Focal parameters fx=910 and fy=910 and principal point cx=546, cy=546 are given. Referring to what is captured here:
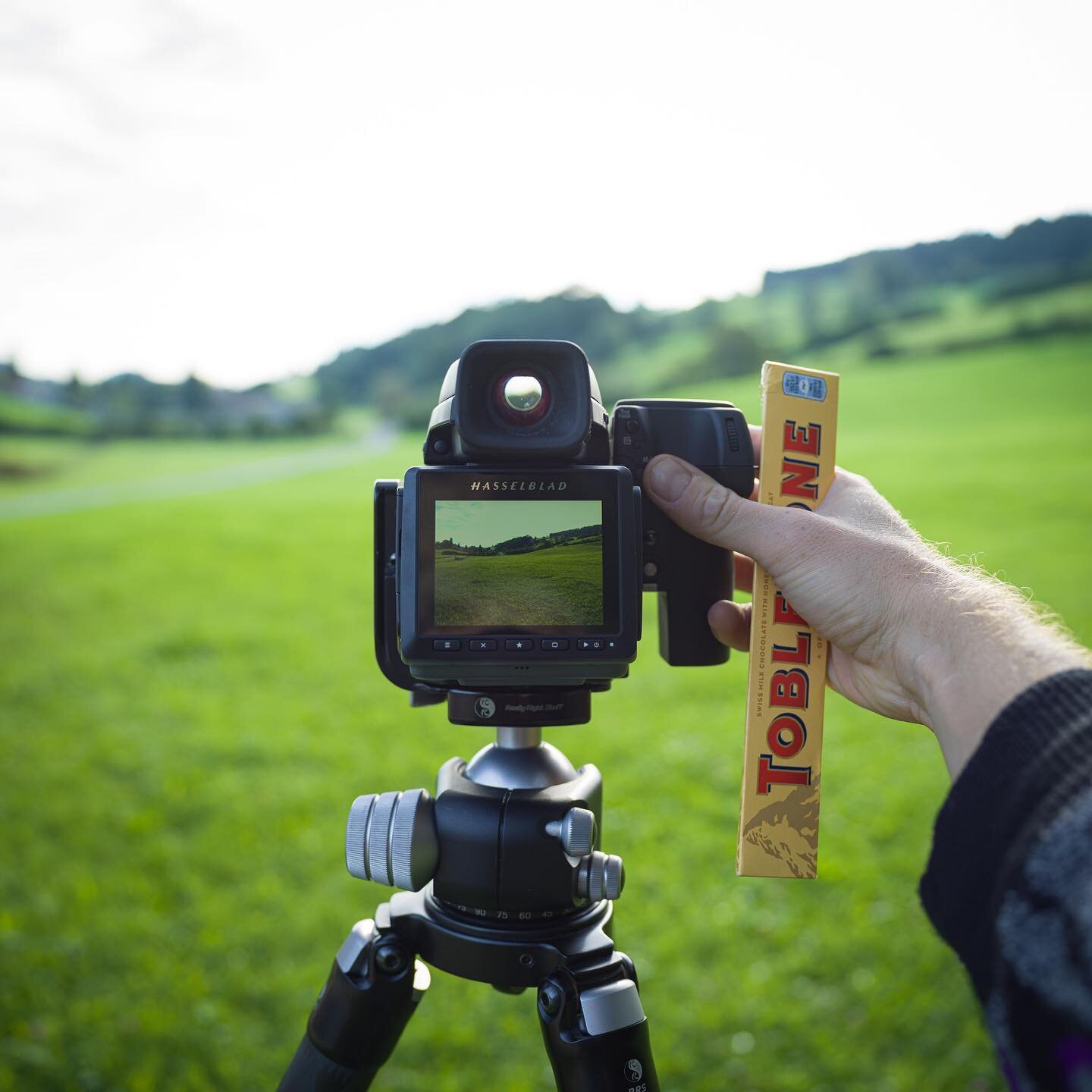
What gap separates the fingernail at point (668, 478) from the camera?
1.40m

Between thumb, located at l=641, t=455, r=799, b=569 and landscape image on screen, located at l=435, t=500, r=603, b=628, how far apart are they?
0.20 m

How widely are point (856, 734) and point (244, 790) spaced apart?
3.14 metres

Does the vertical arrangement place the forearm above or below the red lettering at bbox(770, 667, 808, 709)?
above

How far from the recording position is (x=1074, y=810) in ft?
2.62

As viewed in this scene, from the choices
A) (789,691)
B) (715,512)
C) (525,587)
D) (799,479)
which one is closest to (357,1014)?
(525,587)

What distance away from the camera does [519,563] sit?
124cm

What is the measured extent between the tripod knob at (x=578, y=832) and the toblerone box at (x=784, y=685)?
0.27 m

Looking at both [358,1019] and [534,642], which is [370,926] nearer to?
[358,1019]

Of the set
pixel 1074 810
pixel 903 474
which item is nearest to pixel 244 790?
pixel 1074 810

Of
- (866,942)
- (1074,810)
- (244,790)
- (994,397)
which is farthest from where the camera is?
(994,397)

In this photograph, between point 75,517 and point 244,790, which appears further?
point 75,517

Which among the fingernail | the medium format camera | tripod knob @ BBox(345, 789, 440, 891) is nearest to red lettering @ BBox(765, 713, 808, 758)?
the medium format camera

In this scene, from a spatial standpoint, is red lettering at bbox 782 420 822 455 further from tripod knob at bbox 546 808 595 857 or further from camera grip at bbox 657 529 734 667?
tripod knob at bbox 546 808 595 857

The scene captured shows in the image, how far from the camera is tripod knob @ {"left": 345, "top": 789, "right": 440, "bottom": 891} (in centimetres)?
124
